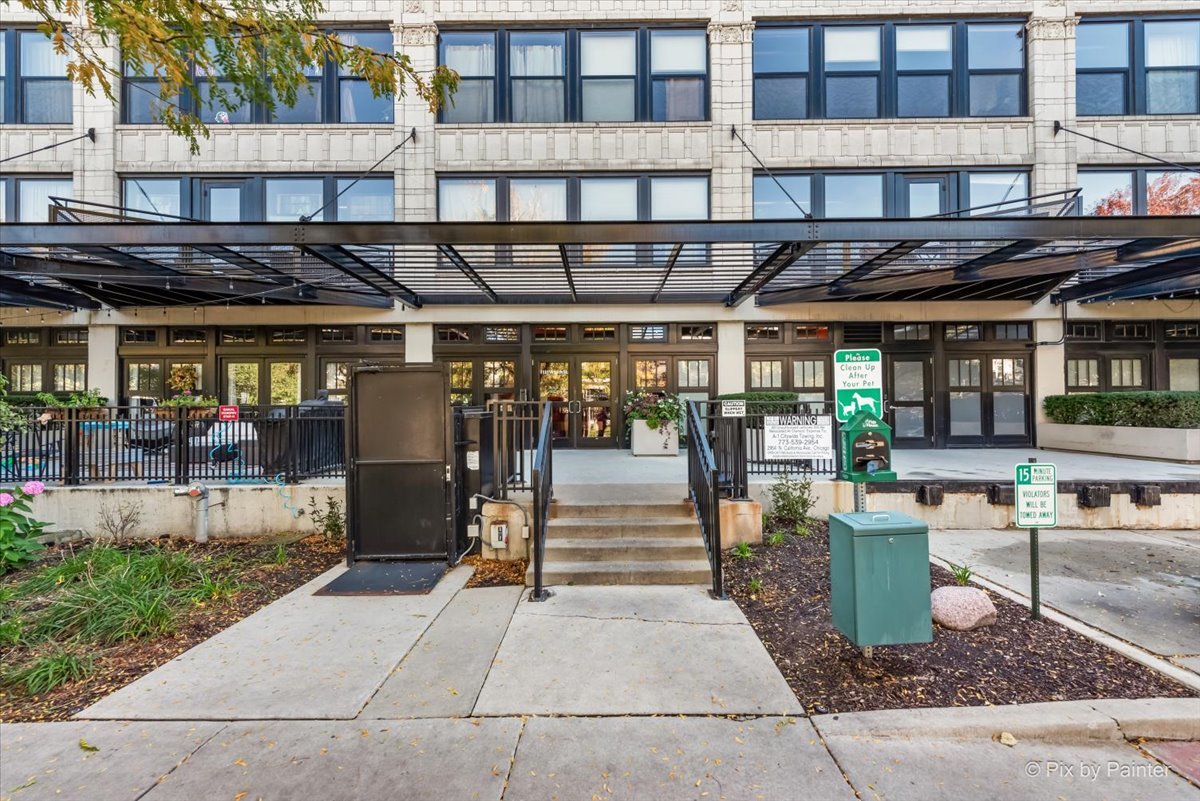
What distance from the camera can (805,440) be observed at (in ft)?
18.8

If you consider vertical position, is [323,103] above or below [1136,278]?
above

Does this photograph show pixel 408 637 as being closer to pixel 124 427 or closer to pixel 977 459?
pixel 124 427

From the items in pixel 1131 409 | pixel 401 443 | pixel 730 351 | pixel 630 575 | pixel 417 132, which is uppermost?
pixel 417 132

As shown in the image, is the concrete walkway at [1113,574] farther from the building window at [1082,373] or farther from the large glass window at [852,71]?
the large glass window at [852,71]

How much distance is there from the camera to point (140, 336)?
11711 millimetres

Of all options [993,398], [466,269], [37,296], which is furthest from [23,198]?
[993,398]

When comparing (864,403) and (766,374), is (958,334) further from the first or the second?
(864,403)

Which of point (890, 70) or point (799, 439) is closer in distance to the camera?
point (799, 439)

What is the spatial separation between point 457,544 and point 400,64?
489cm

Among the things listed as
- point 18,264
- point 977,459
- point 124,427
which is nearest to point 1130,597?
point 977,459

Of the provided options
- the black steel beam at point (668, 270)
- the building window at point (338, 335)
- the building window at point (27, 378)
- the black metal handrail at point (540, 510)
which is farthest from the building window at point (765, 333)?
the building window at point (27, 378)

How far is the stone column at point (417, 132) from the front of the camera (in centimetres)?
1121

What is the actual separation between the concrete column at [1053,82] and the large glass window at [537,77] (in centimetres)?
1009

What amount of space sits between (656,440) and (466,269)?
454cm
